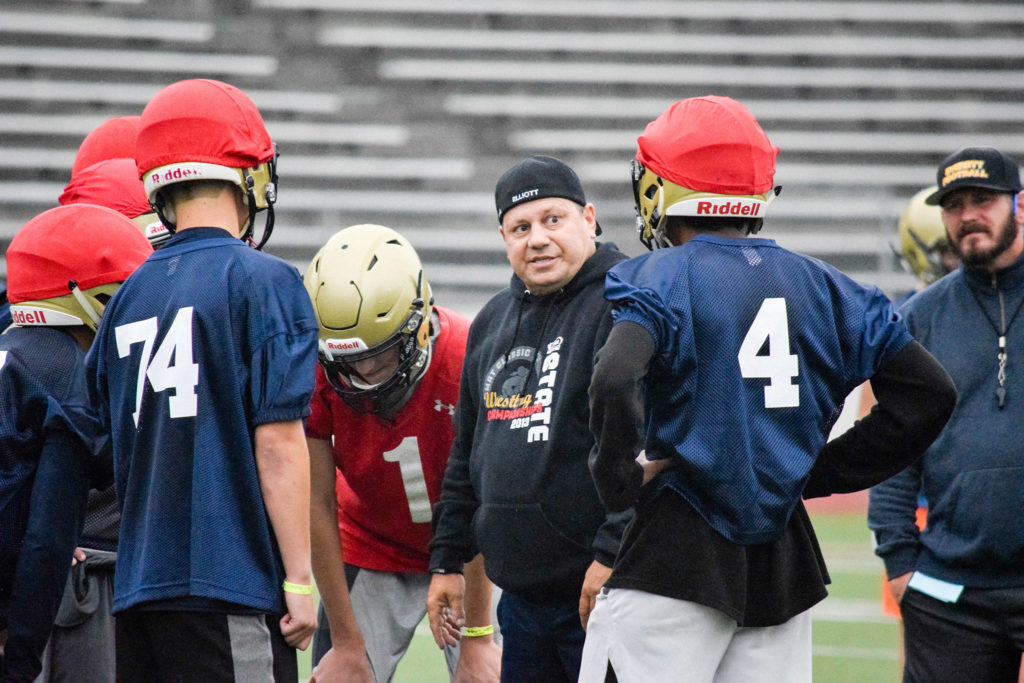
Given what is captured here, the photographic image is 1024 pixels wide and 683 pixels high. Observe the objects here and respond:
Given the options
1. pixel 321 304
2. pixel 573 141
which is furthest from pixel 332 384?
pixel 573 141

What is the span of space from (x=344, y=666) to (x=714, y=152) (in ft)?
6.16

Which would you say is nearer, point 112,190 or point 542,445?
point 542,445

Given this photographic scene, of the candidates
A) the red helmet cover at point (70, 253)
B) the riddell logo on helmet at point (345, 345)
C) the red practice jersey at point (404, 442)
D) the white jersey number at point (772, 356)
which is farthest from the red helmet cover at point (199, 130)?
the white jersey number at point (772, 356)

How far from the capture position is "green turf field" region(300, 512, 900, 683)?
5.96 meters

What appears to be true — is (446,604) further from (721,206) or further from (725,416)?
(721,206)

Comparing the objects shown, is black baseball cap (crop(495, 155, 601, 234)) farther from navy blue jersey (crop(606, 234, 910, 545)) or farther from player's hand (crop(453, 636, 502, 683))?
player's hand (crop(453, 636, 502, 683))

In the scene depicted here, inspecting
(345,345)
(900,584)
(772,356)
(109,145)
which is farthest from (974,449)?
(109,145)

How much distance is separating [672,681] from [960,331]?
173cm

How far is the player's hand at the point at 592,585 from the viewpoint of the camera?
2639 millimetres

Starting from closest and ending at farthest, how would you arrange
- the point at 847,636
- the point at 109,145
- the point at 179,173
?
1. the point at 179,173
2. the point at 109,145
3. the point at 847,636

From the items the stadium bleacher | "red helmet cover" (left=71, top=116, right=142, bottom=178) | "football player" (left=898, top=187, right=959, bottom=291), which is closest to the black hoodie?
"red helmet cover" (left=71, top=116, right=142, bottom=178)

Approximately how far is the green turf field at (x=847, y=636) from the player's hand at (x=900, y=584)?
2.19m

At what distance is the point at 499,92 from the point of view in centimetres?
1608

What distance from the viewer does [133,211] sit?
3.92 m
